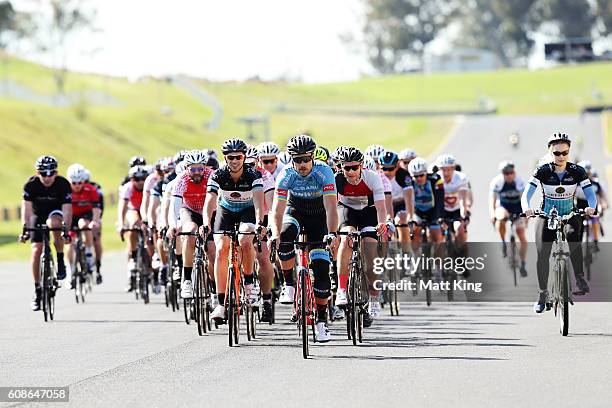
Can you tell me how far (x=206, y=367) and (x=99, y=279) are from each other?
11080 mm

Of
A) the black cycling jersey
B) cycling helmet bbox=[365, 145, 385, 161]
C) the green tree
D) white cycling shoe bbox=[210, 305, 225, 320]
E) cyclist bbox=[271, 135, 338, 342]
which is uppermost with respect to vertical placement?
the green tree

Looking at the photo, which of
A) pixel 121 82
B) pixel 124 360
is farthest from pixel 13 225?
pixel 121 82

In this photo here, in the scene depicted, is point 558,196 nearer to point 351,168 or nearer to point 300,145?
point 351,168

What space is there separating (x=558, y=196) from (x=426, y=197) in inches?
166

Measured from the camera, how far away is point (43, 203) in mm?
17938

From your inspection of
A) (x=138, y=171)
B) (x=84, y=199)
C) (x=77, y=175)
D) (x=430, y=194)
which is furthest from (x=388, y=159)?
(x=84, y=199)

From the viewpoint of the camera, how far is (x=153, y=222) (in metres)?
18.7

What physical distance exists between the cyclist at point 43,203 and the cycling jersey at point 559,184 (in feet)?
19.9

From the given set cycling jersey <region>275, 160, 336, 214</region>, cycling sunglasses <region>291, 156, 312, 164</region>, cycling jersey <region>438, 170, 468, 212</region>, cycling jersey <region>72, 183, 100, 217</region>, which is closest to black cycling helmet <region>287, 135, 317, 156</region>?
cycling sunglasses <region>291, 156, 312, 164</region>

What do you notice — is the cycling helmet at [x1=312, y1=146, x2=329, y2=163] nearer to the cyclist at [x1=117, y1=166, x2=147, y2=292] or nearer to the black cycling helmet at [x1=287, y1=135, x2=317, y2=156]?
the black cycling helmet at [x1=287, y1=135, x2=317, y2=156]

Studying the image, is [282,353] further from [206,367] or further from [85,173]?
[85,173]

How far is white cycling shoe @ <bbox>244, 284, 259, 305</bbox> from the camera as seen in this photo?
46.0 feet

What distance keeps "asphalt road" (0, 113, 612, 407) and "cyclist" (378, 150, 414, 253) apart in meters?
0.98

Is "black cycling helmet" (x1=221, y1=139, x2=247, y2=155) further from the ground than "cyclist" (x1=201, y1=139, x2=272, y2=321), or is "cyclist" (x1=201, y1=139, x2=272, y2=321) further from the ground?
"black cycling helmet" (x1=221, y1=139, x2=247, y2=155)
